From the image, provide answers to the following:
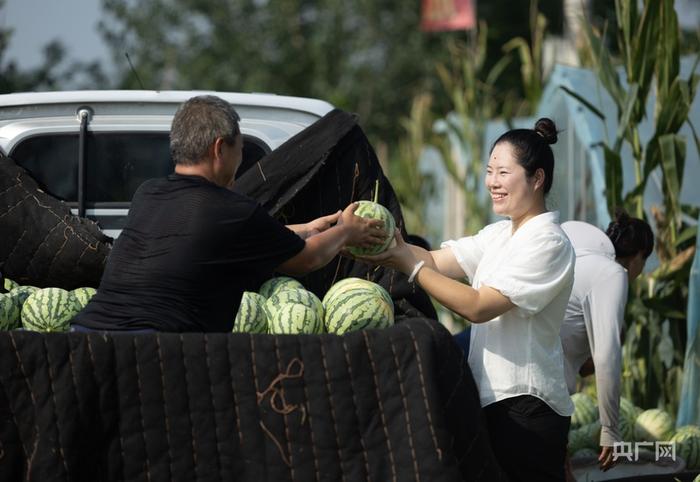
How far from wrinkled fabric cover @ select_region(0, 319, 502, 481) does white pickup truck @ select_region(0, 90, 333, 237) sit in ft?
6.93

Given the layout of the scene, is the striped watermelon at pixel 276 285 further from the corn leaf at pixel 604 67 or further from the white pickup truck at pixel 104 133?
the corn leaf at pixel 604 67

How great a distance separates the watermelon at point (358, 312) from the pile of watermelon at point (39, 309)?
39.5 inches

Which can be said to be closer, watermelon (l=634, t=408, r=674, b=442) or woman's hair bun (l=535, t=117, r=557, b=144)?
woman's hair bun (l=535, t=117, r=557, b=144)

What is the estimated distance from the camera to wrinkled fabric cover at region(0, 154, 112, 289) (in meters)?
4.81

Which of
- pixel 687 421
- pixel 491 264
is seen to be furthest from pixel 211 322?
pixel 687 421

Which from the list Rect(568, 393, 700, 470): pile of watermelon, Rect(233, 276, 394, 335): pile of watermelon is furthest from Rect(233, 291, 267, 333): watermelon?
Rect(568, 393, 700, 470): pile of watermelon

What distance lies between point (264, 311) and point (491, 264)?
905mm

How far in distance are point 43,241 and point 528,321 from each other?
222 cm

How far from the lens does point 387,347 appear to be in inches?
131

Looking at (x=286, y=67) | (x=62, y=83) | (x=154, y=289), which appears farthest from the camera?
(x=286, y=67)

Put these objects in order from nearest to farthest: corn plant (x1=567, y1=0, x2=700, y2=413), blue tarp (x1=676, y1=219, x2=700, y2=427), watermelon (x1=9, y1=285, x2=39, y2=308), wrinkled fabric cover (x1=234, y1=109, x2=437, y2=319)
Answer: watermelon (x1=9, y1=285, x2=39, y2=308)
wrinkled fabric cover (x1=234, y1=109, x2=437, y2=319)
blue tarp (x1=676, y1=219, x2=700, y2=427)
corn plant (x1=567, y1=0, x2=700, y2=413)

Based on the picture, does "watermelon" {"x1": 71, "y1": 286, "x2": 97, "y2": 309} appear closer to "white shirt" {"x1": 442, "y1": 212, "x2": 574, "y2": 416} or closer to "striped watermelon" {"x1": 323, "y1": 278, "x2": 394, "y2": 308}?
"striped watermelon" {"x1": 323, "y1": 278, "x2": 394, "y2": 308}

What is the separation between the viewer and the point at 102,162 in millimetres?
5469

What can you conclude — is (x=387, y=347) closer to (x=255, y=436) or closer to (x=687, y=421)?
(x=255, y=436)
